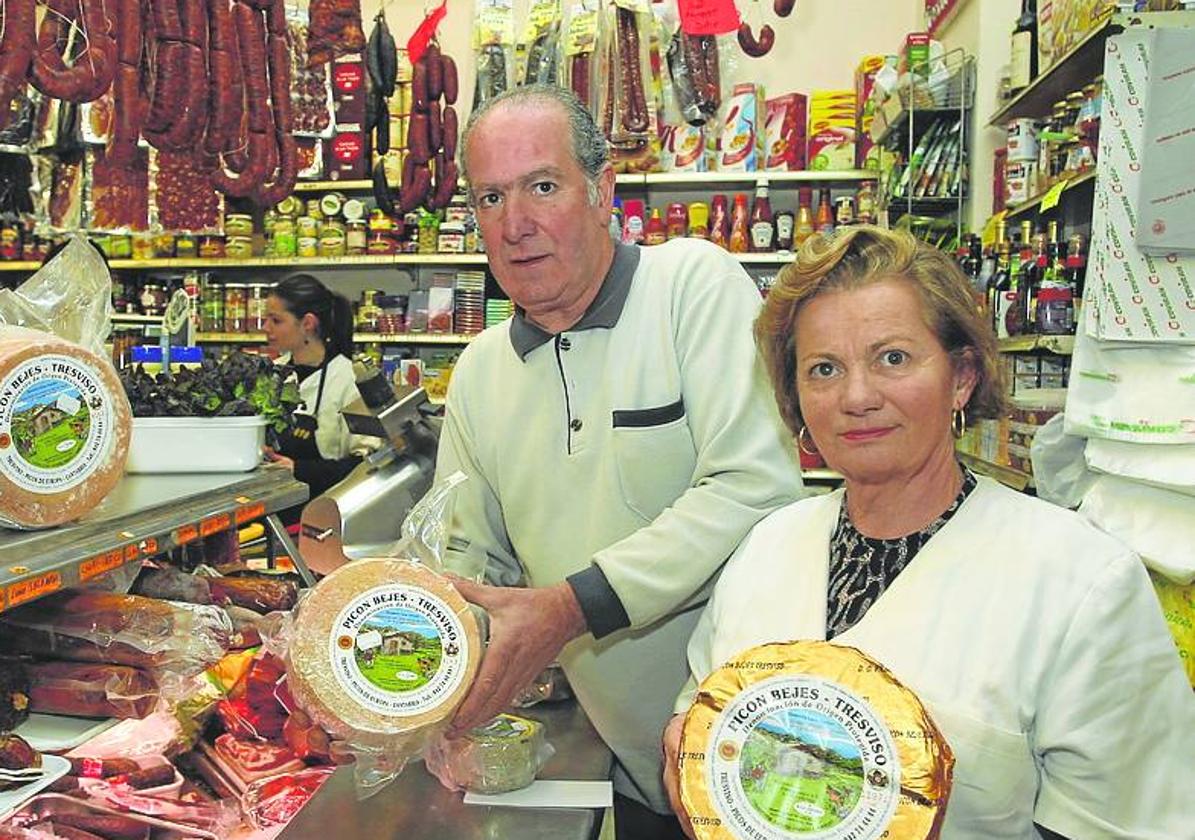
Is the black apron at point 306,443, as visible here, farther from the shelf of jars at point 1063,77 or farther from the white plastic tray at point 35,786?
the shelf of jars at point 1063,77

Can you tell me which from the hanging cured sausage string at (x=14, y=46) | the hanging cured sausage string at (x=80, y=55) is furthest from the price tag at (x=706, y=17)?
the hanging cured sausage string at (x=14, y=46)

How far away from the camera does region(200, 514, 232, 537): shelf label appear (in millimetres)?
1979

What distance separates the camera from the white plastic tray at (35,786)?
1.53m

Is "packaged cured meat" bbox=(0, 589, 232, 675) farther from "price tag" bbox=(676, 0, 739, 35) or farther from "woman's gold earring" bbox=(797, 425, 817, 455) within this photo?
"price tag" bbox=(676, 0, 739, 35)

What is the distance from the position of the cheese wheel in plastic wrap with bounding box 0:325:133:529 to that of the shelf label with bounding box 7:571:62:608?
0.11 m

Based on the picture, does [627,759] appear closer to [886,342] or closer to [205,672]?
[205,672]

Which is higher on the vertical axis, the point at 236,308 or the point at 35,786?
the point at 236,308

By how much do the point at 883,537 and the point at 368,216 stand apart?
5530 mm

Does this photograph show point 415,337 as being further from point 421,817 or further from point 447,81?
point 421,817

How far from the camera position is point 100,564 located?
1.64 m

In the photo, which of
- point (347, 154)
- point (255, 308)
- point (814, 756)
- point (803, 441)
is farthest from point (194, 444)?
point (255, 308)

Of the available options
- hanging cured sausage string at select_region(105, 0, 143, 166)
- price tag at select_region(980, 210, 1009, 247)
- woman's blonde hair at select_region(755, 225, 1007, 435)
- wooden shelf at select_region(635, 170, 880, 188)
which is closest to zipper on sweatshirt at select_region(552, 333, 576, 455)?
woman's blonde hair at select_region(755, 225, 1007, 435)

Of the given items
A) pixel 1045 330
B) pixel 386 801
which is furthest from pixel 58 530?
pixel 1045 330

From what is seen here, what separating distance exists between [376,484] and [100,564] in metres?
0.96
